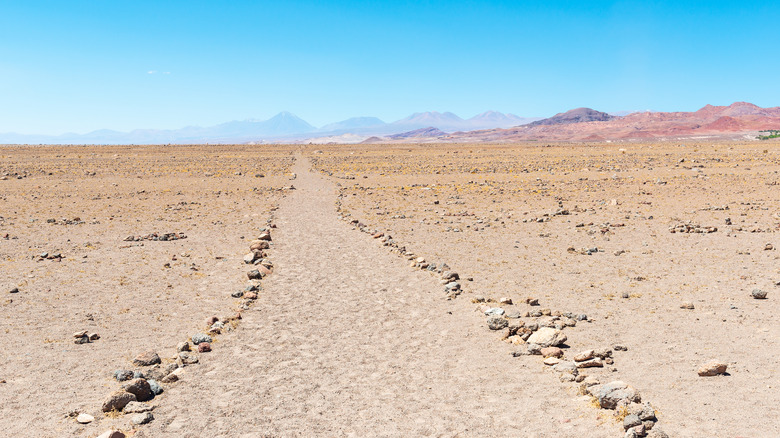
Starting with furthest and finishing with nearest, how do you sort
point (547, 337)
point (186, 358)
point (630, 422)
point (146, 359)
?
point (547, 337) < point (186, 358) < point (146, 359) < point (630, 422)

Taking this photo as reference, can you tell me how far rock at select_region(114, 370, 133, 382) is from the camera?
293 inches

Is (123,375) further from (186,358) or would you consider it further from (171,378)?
(186,358)

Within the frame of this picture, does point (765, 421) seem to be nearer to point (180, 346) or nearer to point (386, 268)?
point (180, 346)

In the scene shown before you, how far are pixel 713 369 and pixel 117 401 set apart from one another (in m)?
8.00

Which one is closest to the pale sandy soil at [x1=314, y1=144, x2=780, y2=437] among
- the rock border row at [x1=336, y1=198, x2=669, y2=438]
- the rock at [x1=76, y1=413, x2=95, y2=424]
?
the rock border row at [x1=336, y1=198, x2=669, y2=438]

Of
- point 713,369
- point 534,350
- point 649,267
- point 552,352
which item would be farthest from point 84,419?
point 649,267

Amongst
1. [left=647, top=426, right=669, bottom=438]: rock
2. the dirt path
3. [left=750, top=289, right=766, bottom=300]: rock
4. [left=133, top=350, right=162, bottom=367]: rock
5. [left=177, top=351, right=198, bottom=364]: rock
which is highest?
[left=750, top=289, right=766, bottom=300]: rock

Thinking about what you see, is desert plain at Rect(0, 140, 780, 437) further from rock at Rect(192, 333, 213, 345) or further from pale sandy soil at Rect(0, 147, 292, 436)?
rock at Rect(192, 333, 213, 345)

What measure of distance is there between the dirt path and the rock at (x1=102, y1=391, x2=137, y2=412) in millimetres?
438

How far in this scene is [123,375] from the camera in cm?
746

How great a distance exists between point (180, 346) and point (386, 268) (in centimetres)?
661

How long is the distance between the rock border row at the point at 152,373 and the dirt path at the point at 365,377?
0.18m

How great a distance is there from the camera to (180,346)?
8562 mm

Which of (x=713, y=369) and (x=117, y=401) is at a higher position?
(x=713, y=369)
